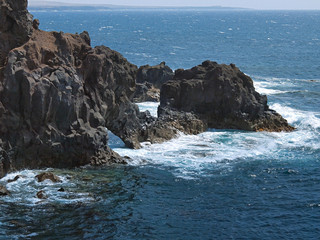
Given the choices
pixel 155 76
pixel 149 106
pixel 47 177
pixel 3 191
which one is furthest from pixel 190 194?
pixel 155 76

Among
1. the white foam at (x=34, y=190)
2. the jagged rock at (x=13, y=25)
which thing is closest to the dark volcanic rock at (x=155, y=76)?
the jagged rock at (x=13, y=25)

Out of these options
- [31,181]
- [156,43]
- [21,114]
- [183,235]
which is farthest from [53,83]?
[156,43]

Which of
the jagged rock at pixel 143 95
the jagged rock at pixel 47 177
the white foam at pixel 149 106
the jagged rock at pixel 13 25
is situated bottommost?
the jagged rock at pixel 47 177

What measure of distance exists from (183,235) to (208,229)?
2163mm

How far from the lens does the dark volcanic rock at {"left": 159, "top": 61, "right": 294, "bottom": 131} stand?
223ft

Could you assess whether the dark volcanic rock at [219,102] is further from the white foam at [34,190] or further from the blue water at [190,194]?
the white foam at [34,190]

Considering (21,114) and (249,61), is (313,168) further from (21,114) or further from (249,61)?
(249,61)

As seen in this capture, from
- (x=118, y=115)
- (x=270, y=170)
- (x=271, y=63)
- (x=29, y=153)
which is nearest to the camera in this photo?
(x=29, y=153)

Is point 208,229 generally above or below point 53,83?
below

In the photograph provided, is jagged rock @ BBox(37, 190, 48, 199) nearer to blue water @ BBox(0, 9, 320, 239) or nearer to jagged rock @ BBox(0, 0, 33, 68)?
blue water @ BBox(0, 9, 320, 239)

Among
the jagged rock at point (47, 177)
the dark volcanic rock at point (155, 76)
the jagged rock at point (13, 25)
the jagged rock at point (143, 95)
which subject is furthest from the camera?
the dark volcanic rock at point (155, 76)

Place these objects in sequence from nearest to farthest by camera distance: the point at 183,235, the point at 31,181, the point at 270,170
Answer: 1. the point at 183,235
2. the point at 31,181
3. the point at 270,170

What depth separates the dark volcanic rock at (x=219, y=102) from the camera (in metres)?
67.9

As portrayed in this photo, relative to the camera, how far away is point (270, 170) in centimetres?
5200
